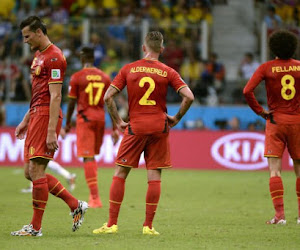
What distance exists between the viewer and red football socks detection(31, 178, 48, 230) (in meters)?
8.41

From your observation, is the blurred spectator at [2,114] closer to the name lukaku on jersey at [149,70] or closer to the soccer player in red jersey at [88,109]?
the soccer player in red jersey at [88,109]

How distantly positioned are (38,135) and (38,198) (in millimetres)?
713

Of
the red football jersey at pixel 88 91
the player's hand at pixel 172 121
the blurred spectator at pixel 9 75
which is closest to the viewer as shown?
the player's hand at pixel 172 121

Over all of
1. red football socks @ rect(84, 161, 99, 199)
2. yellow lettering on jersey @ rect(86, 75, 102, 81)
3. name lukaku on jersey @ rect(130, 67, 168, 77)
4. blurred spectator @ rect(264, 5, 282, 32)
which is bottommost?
red football socks @ rect(84, 161, 99, 199)

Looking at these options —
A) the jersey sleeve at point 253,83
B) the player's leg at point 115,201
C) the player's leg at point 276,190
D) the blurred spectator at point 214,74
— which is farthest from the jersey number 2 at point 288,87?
the blurred spectator at point 214,74

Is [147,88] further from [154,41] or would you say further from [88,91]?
[88,91]

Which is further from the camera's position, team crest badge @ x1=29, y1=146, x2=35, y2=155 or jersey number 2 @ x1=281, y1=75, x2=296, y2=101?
jersey number 2 @ x1=281, y1=75, x2=296, y2=101

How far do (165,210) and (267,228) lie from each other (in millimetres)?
2404

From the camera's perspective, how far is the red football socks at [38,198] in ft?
27.6

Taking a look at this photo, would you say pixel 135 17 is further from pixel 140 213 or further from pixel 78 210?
pixel 78 210

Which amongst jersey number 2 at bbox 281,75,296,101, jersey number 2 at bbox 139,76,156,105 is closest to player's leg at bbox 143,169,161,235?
jersey number 2 at bbox 139,76,156,105

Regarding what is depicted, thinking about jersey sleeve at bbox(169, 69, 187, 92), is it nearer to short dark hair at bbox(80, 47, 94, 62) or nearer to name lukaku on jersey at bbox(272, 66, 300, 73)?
name lukaku on jersey at bbox(272, 66, 300, 73)

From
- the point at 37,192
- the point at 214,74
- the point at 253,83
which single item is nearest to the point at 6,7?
the point at 214,74

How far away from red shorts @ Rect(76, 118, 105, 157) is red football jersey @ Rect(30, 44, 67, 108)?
3787 millimetres
